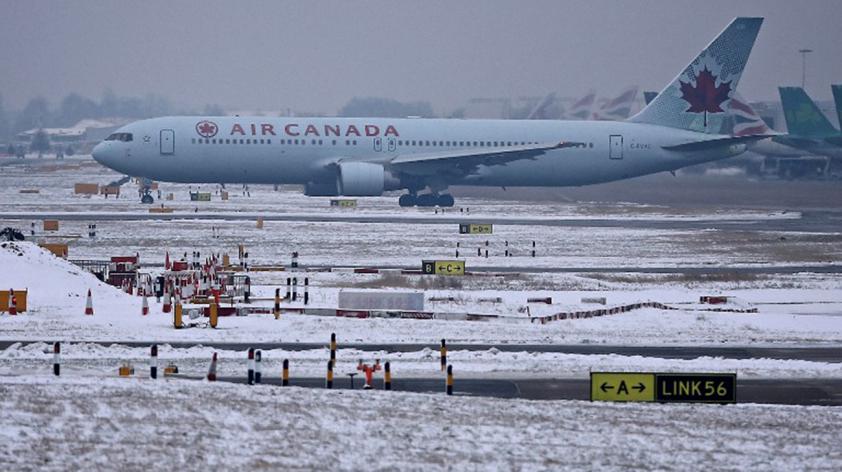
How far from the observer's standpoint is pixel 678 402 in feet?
65.9

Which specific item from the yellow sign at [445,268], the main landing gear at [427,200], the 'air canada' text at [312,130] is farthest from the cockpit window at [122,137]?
the yellow sign at [445,268]

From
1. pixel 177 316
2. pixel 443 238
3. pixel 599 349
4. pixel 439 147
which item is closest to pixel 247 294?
pixel 177 316

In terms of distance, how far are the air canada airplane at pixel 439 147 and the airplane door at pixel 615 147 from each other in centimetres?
8

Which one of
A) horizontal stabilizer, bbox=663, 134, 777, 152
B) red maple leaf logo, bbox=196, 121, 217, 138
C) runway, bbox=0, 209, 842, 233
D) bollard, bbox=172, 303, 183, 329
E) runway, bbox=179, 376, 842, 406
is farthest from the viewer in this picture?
horizontal stabilizer, bbox=663, 134, 777, 152

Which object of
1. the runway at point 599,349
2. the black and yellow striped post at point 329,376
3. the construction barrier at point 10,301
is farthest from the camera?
the construction barrier at point 10,301

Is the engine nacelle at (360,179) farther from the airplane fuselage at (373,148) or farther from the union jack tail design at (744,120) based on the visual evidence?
the union jack tail design at (744,120)

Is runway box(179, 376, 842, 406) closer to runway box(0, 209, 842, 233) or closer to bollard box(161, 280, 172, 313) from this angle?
bollard box(161, 280, 172, 313)

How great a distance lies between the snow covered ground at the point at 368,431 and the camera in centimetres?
1555

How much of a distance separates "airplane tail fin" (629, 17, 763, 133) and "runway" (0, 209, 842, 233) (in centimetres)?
1094

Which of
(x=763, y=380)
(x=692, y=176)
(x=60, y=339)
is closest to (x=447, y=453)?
(x=763, y=380)

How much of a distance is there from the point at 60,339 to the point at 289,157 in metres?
42.1

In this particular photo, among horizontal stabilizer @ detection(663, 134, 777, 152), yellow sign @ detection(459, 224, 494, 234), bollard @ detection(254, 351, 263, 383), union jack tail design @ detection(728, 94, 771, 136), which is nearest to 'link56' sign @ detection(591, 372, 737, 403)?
bollard @ detection(254, 351, 263, 383)

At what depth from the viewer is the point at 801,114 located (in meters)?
111

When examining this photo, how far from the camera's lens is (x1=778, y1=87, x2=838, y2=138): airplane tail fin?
110 metres
